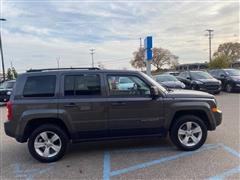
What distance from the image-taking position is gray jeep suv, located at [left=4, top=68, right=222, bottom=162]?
443 centimetres

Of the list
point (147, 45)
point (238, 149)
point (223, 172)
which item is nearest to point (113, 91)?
point (223, 172)

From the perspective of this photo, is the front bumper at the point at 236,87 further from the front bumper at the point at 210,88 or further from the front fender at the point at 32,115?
the front fender at the point at 32,115

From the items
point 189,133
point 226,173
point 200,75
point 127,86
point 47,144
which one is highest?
point 200,75

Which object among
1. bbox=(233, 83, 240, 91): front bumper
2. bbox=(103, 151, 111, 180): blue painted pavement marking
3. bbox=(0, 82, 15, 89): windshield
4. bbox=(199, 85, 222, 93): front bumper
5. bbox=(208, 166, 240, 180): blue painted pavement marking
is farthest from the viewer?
bbox=(233, 83, 240, 91): front bumper

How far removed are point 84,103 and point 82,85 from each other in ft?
1.23

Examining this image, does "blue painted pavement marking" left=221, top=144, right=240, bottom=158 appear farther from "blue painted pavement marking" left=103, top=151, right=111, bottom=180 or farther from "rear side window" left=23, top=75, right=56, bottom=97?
"rear side window" left=23, top=75, right=56, bottom=97

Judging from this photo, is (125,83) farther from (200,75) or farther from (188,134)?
(200,75)

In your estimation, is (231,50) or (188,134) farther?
(231,50)

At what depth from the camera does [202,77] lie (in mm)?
15172

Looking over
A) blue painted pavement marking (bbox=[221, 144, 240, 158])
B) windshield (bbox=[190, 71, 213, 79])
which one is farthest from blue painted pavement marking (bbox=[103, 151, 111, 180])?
windshield (bbox=[190, 71, 213, 79])

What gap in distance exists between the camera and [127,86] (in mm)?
4680

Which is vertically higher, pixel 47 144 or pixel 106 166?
pixel 47 144

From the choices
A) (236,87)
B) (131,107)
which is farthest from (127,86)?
(236,87)

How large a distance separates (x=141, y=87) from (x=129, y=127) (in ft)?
2.83
